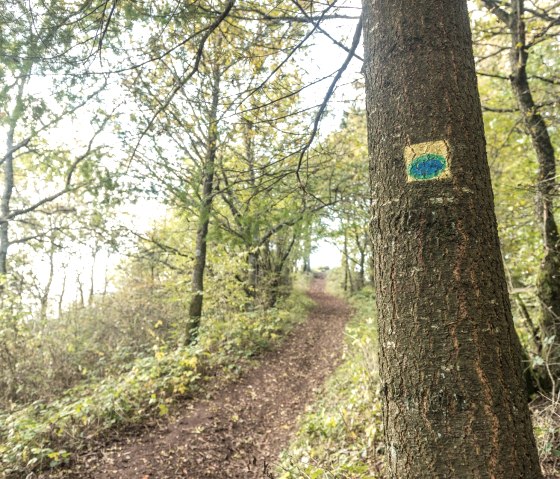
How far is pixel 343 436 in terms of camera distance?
387 cm

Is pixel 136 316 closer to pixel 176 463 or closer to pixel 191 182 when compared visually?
pixel 191 182

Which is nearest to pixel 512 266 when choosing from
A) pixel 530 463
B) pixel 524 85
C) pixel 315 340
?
pixel 524 85

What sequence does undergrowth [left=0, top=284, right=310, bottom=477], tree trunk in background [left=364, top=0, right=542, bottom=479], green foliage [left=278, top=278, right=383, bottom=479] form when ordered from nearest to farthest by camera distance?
tree trunk in background [left=364, top=0, right=542, bottom=479] → green foliage [left=278, top=278, right=383, bottom=479] → undergrowth [left=0, top=284, right=310, bottom=477]

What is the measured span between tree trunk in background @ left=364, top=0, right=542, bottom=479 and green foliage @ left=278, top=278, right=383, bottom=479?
1794mm

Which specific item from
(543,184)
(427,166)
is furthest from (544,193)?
(427,166)

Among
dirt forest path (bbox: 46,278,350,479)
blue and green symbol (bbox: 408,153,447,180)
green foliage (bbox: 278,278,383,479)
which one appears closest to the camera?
blue and green symbol (bbox: 408,153,447,180)

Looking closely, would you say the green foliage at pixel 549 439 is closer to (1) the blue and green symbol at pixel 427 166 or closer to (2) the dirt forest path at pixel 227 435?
(1) the blue and green symbol at pixel 427 166

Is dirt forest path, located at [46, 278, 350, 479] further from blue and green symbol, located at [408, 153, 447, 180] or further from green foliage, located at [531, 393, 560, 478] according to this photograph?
blue and green symbol, located at [408, 153, 447, 180]

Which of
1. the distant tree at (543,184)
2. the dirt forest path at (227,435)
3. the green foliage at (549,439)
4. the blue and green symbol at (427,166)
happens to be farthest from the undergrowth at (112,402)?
the distant tree at (543,184)

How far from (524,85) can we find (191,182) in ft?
18.4

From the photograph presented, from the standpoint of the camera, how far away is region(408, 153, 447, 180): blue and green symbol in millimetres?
1248

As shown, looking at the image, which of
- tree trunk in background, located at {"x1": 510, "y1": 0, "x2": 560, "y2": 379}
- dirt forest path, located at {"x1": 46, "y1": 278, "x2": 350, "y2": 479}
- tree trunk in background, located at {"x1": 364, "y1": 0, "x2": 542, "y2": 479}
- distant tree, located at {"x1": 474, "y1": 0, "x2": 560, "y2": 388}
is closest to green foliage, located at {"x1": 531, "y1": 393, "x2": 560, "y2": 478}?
distant tree, located at {"x1": 474, "y1": 0, "x2": 560, "y2": 388}

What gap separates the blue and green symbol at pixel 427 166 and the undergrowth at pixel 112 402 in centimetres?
460

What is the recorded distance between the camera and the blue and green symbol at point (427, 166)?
1.25 metres
